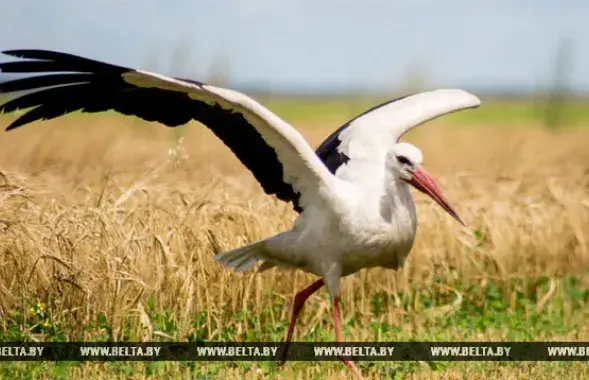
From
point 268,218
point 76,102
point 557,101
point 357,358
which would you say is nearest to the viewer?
point 76,102

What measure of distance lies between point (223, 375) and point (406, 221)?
1603 mm

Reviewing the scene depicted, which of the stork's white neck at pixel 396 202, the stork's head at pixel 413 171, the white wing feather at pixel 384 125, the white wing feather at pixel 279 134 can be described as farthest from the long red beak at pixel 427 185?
the white wing feather at pixel 279 134

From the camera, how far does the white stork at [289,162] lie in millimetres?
6934

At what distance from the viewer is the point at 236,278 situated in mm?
8773

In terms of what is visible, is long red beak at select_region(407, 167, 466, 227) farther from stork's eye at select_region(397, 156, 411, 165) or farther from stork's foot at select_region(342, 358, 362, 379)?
stork's foot at select_region(342, 358, 362, 379)

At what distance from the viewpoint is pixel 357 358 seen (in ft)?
25.4

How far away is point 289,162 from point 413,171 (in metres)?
0.84

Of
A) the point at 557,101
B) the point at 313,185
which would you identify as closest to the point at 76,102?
the point at 313,185

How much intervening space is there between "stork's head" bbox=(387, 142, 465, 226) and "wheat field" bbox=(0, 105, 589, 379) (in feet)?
3.74

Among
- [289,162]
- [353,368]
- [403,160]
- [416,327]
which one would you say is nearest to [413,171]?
[403,160]

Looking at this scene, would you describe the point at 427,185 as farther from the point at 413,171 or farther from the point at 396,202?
the point at 396,202

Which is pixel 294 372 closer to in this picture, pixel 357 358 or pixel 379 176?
pixel 357 358

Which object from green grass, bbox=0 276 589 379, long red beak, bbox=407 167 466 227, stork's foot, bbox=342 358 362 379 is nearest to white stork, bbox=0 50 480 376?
long red beak, bbox=407 167 466 227

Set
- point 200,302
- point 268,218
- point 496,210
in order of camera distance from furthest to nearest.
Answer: point 496,210 < point 268,218 < point 200,302
